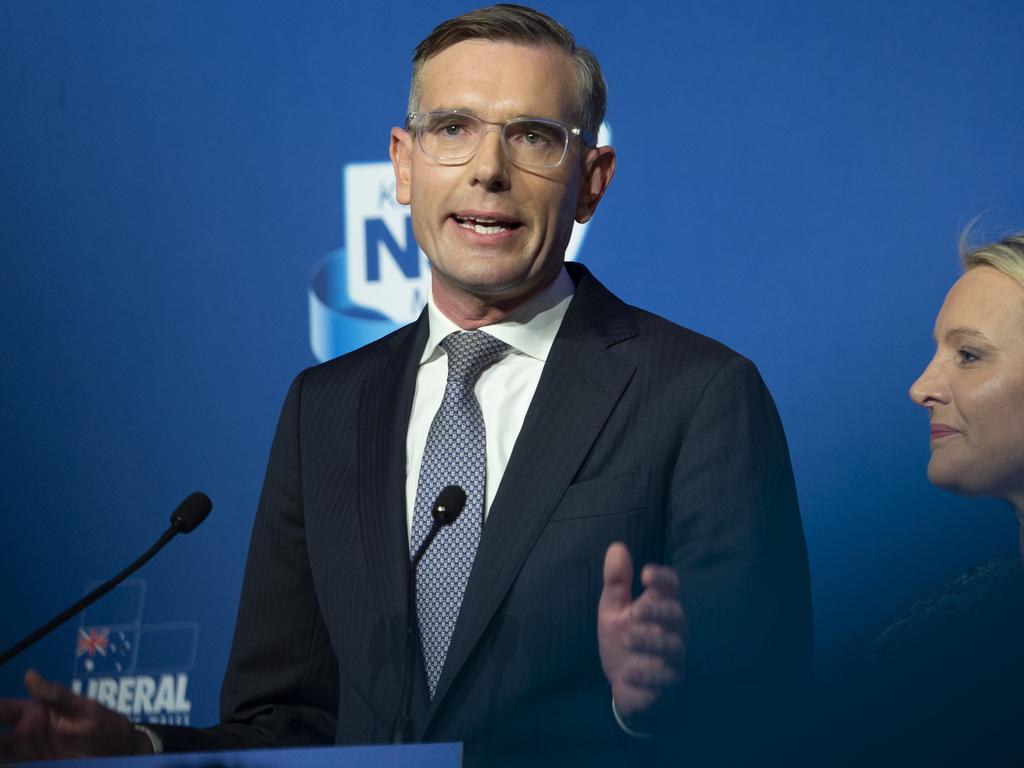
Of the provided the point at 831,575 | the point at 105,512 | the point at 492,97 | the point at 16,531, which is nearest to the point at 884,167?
the point at 831,575

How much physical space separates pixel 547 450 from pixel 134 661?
1631mm

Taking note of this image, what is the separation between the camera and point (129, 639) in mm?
3027

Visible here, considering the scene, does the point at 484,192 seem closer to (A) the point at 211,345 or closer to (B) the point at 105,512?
(A) the point at 211,345

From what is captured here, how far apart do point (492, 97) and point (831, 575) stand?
143 centimetres

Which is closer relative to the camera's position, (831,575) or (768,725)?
(768,725)

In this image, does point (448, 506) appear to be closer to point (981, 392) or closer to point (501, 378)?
point (501, 378)

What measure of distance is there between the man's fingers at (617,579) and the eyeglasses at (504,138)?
Result: 2.58 feet

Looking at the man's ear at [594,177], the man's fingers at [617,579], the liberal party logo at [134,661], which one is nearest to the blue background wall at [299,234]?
the liberal party logo at [134,661]

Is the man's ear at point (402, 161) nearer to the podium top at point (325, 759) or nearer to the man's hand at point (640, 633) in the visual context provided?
the man's hand at point (640, 633)

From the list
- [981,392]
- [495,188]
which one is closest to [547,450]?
[495,188]

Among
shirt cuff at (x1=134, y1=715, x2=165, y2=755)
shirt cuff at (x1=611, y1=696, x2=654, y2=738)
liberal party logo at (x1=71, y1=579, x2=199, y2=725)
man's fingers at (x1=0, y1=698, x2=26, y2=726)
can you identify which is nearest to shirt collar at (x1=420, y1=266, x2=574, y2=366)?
shirt cuff at (x1=611, y1=696, x2=654, y2=738)

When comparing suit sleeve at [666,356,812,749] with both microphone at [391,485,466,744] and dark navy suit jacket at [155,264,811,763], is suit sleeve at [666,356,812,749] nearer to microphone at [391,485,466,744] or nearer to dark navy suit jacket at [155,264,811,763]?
dark navy suit jacket at [155,264,811,763]

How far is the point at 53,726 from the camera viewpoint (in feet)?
4.81

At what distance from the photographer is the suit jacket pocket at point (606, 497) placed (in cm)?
178
